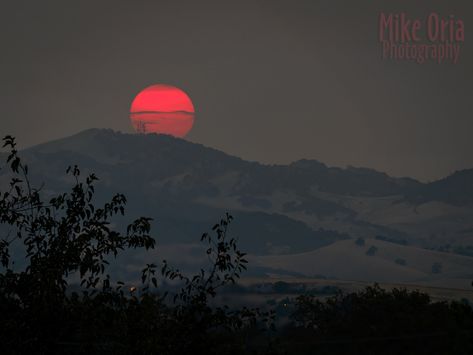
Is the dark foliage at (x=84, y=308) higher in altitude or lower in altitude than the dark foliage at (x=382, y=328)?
higher

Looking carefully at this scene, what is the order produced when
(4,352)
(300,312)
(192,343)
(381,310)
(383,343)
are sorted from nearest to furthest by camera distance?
1. (4,352)
2. (192,343)
3. (383,343)
4. (381,310)
5. (300,312)

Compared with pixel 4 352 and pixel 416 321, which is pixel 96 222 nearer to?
pixel 4 352

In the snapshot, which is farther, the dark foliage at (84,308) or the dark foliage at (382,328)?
the dark foliage at (382,328)

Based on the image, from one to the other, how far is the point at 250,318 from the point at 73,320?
4298 millimetres

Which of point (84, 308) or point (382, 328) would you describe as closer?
point (84, 308)

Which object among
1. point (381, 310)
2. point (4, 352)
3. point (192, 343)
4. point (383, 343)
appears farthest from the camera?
point (381, 310)

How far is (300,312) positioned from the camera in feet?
464

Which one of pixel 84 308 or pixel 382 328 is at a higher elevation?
pixel 84 308

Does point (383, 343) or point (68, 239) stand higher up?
point (68, 239)

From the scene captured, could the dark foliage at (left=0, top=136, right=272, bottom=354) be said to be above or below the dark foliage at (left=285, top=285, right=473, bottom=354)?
above

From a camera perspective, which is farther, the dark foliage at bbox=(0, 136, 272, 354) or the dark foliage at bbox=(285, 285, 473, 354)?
the dark foliage at bbox=(285, 285, 473, 354)

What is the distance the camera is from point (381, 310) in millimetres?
111688

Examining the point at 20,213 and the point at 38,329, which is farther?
the point at 20,213

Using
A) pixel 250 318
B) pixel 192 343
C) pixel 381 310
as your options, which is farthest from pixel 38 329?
pixel 381 310
